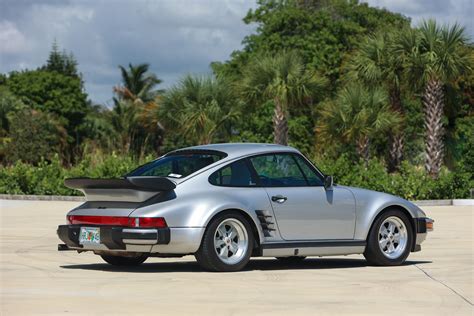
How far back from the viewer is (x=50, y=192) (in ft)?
117

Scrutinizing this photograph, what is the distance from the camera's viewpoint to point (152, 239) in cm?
1187

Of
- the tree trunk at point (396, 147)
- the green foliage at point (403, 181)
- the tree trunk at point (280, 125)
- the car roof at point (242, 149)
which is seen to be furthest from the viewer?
the tree trunk at point (396, 147)

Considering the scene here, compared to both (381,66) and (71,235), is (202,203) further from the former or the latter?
(381,66)

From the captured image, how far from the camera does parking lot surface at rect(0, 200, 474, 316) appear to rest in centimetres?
913

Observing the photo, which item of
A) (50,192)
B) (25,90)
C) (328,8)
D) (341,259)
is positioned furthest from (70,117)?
(341,259)

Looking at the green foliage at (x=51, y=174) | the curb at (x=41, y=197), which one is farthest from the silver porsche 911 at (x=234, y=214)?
the green foliage at (x=51, y=174)

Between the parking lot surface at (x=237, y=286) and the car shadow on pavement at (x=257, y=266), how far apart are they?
0.04 feet

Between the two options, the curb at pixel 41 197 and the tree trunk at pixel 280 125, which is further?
the tree trunk at pixel 280 125

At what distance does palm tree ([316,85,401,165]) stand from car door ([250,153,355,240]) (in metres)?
30.9

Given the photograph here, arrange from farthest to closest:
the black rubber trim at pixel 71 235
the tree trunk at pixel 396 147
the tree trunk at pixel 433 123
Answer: the tree trunk at pixel 396 147 → the tree trunk at pixel 433 123 → the black rubber trim at pixel 71 235

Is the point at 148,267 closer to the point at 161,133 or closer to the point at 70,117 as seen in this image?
the point at 161,133

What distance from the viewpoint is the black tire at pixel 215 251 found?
1211 cm

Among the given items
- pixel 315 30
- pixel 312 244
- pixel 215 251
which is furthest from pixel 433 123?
pixel 215 251

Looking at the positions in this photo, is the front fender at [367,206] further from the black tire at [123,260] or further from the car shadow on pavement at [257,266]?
the black tire at [123,260]
